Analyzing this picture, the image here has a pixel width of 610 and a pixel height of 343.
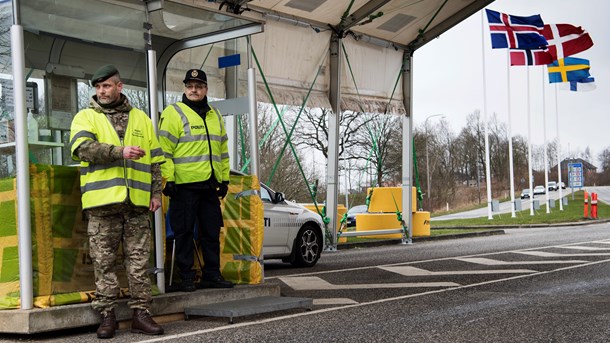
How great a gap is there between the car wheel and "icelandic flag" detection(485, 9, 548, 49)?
20.6m

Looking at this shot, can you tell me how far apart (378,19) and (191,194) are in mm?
11088

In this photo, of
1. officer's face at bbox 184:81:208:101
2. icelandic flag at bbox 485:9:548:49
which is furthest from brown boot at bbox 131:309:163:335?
icelandic flag at bbox 485:9:548:49

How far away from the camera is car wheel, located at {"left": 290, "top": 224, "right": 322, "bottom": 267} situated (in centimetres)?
1395

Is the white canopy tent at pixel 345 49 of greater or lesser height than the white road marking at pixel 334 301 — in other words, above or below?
above

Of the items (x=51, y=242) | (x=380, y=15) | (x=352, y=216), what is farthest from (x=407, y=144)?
(x=51, y=242)

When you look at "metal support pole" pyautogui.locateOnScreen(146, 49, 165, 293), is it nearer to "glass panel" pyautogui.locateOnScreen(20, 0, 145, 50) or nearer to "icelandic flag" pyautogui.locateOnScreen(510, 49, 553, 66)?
"glass panel" pyautogui.locateOnScreen(20, 0, 145, 50)

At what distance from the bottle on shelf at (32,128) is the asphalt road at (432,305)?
1.72 metres

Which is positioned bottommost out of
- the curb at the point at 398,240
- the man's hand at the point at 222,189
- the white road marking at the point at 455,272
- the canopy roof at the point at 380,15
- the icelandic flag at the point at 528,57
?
the curb at the point at 398,240

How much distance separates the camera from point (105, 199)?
6711 millimetres

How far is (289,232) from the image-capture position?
45.2 feet

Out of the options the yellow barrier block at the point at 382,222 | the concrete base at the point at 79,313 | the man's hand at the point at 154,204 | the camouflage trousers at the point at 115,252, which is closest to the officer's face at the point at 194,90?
the man's hand at the point at 154,204

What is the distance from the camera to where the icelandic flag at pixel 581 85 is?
40.7m

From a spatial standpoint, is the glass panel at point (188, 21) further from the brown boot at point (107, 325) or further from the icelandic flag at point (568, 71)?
the icelandic flag at point (568, 71)

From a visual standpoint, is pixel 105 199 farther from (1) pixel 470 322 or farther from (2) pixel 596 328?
(2) pixel 596 328
